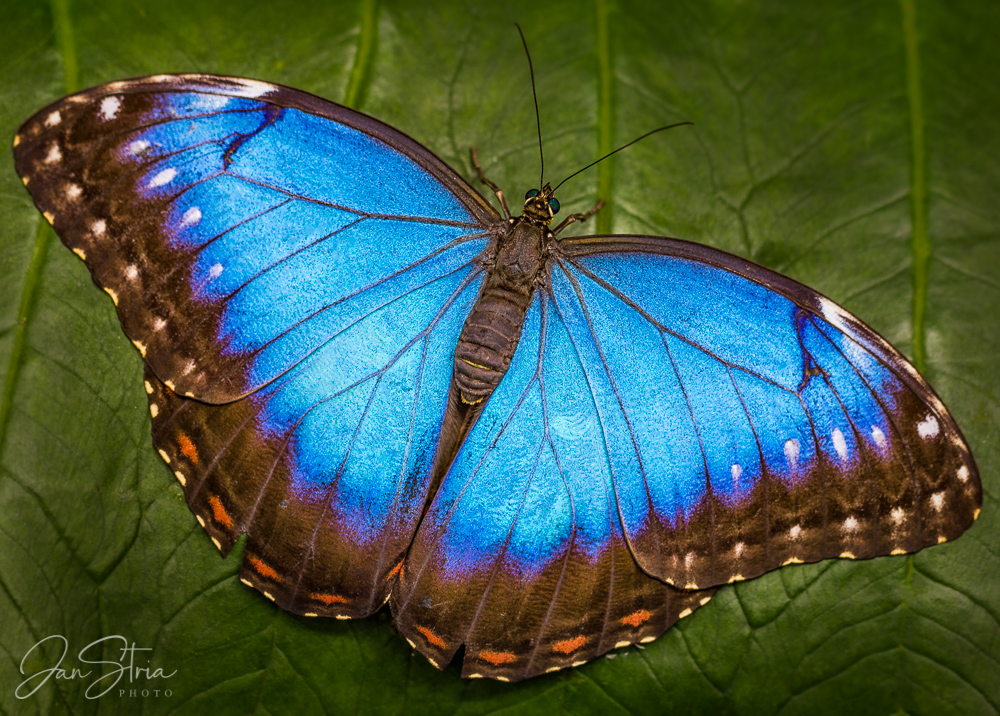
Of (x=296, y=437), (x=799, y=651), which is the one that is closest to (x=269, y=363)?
(x=296, y=437)

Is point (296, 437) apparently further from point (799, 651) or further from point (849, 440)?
point (799, 651)

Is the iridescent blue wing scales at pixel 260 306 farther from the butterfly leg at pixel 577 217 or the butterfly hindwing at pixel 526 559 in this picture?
the butterfly leg at pixel 577 217

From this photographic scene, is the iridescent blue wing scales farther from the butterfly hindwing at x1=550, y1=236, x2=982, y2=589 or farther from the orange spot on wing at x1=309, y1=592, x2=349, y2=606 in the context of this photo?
the butterfly hindwing at x1=550, y1=236, x2=982, y2=589

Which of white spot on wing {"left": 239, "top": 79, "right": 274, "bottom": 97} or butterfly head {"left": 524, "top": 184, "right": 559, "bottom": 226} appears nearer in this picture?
white spot on wing {"left": 239, "top": 79, "right": 274, "bottom": 97}

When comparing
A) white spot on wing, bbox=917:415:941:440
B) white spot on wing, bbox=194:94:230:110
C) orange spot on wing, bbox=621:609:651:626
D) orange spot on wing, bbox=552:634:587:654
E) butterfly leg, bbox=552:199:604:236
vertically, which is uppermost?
butterfly leg, bbox=552:199:604:236

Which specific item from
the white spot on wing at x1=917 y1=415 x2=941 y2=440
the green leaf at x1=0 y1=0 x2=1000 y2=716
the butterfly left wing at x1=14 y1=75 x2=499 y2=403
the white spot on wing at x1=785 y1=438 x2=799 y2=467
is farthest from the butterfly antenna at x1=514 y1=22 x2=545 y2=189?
the white spot on wing at x1=917 y1=415 x2=941 y2=440

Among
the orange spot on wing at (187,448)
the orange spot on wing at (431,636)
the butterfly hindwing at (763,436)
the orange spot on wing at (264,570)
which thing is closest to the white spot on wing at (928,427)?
the butterfly hindwing at (763,436)
